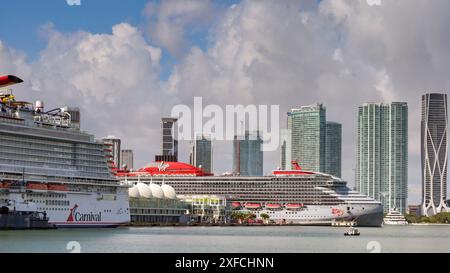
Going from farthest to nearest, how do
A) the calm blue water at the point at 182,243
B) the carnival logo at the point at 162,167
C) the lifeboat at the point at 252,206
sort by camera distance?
the carnival logo at the point at 162,167 < the lifeboat at the point at 252,206 < the calm blue water at the point at 182,243

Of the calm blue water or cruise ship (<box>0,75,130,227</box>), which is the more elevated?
cruise ship (<box>0,75,130,227</box>)

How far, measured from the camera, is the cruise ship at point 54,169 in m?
77.5

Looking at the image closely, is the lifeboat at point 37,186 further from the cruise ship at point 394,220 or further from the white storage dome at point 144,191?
the cruise ship at point 394,220

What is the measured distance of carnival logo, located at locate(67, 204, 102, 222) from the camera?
8138 centimetres

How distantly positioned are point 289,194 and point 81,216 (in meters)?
62.3

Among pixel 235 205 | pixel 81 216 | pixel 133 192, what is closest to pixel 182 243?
pixel 81 216

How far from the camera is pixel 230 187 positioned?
146 metres

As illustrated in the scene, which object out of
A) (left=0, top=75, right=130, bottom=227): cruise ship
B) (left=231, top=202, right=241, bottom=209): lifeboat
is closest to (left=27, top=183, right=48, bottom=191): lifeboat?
(left=0, top=75, right=130, bottom=227): cruise ship

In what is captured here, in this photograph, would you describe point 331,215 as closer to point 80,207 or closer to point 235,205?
point 235,205

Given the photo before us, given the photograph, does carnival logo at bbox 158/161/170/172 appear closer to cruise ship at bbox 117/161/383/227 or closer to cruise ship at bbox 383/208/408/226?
cruise ship at bbox 117/161/383/227

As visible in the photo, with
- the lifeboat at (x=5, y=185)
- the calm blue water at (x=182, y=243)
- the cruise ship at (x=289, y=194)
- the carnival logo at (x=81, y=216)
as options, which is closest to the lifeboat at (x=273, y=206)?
the cruise ship at (x=289, y=194)

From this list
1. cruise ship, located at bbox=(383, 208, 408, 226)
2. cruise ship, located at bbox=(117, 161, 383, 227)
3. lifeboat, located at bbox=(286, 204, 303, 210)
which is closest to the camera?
cruise ship, located at bbox=(117, 161, 383, 227)
